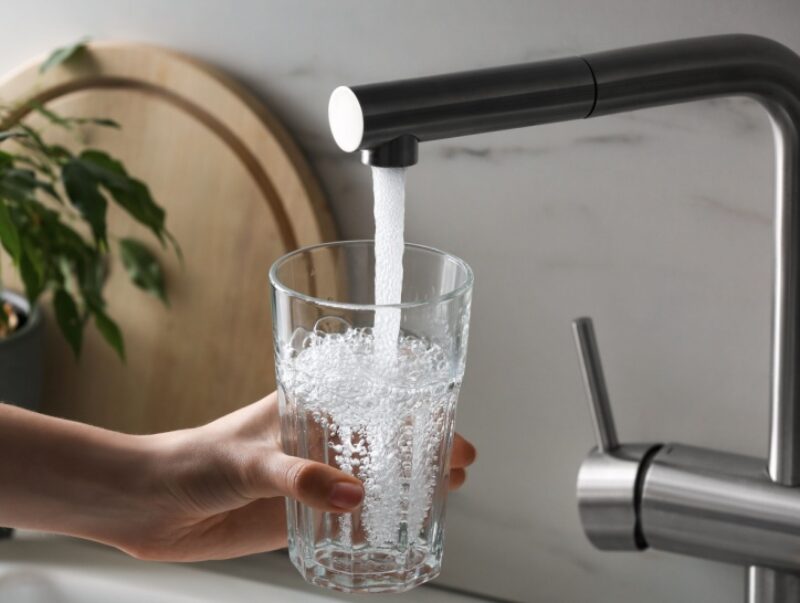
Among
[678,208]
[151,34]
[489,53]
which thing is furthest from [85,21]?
[678,208]

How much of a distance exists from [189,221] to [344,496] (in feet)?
1.43

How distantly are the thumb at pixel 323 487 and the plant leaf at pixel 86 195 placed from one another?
0.33 meters

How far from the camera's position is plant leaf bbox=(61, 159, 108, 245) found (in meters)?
0.78

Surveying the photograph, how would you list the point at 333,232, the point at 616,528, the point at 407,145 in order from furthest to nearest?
the point at 333,232
the point at 616,528
the point at 407,145

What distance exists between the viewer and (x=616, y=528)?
0.68m

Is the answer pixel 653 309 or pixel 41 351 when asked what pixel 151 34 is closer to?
pixel 41 351

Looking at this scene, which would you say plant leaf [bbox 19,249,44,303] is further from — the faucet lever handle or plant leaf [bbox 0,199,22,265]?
the faucet lever handle

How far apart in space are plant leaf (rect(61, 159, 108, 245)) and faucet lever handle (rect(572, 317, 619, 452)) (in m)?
0.34

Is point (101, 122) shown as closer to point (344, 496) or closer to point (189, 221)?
point (189, 221)

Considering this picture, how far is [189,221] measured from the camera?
2.88ft

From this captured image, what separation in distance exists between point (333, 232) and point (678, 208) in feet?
0.83

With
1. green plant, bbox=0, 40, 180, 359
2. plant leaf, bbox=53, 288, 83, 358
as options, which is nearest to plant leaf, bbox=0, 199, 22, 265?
green plant, bbox=0, 40, 180, 359

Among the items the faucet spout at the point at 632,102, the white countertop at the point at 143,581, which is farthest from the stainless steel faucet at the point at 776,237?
the white countertop at the point at 143,581

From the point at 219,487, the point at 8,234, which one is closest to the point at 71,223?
the point at 8,234
